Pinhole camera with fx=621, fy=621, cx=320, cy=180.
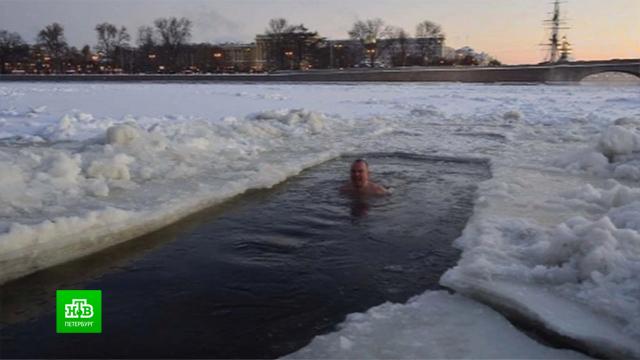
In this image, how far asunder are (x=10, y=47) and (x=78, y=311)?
4169 inches

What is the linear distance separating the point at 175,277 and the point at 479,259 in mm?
2359

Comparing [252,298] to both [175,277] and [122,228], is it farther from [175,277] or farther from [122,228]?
[122,228]

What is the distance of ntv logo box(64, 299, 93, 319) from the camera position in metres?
4.14

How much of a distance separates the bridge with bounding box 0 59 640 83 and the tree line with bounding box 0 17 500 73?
82.4ft

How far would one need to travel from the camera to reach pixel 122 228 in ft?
18.7

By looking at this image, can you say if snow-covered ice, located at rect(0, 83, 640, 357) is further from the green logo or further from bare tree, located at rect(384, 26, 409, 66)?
bare tree, located at rect(384, 26, 409, 66)

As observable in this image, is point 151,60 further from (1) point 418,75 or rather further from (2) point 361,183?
(2) point 361,183

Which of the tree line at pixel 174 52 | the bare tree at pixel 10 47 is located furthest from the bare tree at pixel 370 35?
the bare tree at pixel 10 47

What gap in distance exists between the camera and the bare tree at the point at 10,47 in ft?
301

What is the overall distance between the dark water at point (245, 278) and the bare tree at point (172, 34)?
91563mm

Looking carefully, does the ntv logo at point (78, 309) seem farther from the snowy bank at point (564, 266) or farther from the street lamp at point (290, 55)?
the street lamp at point (290, 55)

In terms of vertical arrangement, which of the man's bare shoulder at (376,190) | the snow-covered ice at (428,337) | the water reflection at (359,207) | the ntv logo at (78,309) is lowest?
the ntv logo at (78,309)

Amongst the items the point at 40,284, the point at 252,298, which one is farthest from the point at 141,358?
the point at 40,284

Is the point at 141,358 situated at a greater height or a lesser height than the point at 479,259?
lesser
